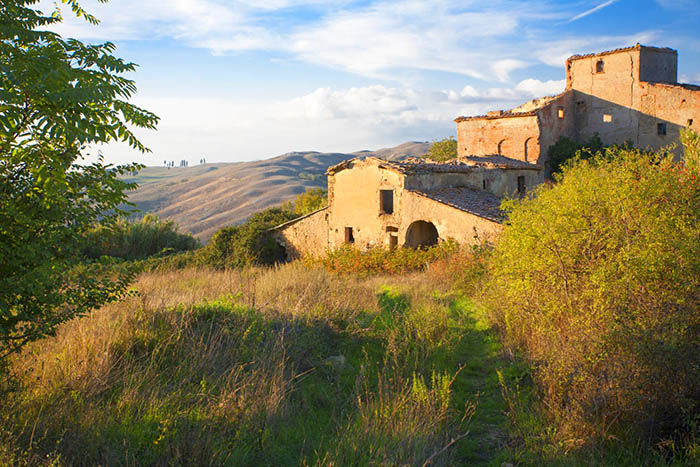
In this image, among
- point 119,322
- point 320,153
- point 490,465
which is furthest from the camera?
point 320,153

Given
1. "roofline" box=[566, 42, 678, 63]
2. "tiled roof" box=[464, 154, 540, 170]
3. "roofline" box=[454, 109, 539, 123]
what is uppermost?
"roofline" box=[566, 42, 678, 63]

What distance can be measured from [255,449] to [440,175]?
53.5ft

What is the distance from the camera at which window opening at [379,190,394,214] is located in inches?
742

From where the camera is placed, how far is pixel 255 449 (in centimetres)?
441

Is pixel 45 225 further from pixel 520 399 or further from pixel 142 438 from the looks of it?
pixel 520 399

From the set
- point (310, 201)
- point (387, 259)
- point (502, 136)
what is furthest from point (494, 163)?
point (310, 201)

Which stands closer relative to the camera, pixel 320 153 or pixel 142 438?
pixel 142 438

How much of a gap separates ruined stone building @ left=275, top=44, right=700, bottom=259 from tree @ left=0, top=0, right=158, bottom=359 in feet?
41.9

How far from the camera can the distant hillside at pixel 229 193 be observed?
60475 mm

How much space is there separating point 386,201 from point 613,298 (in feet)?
47.3

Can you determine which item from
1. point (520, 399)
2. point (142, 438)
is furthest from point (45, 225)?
point (520, 399)

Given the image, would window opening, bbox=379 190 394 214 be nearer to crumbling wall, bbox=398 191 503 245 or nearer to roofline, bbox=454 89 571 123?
crumbling wall, bbox=398 191 503 245

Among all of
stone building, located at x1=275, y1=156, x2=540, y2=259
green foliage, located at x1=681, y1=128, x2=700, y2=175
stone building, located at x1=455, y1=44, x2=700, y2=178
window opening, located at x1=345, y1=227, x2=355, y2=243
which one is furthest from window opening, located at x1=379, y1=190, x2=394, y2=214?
stone building, located at x1=455, y1=44, x2=700, y2=178

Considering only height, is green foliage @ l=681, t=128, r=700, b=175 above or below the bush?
above
